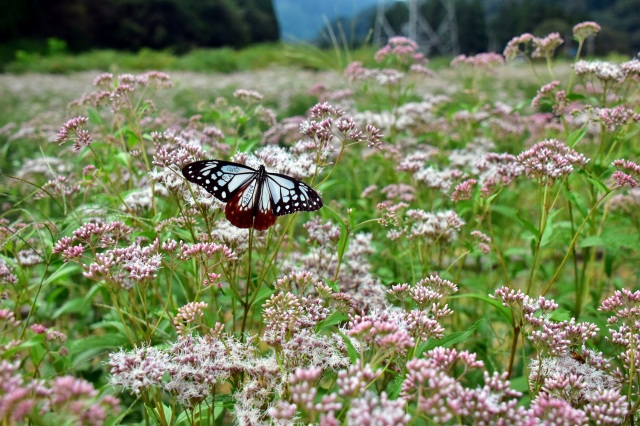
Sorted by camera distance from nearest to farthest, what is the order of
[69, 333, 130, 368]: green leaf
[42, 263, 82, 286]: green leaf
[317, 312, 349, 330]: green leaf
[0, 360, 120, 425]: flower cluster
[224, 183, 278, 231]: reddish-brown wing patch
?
[0, 360, 120, 425]: flower cluster < [317, 312, 349, 330]: green leaf < [224, 183, 278, 231]: reddish-brown wing patch < [42, 263, 82, 286]: green leaf < [69, 333, 130, 368]: green leaf

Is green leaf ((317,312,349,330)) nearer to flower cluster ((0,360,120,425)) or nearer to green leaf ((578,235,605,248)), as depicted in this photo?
flower cluster ((0,360,120,425))

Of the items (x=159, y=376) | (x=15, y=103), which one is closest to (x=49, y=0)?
(x=15, y=103)

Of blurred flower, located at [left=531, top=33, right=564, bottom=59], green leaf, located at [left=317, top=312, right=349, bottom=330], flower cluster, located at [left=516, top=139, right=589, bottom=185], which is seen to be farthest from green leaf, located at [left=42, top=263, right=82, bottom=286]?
A: blurred flower, located at [left=531, top=33, right=564, bottom=59]

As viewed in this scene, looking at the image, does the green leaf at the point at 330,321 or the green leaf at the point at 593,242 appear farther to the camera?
the green leaf at the point at 593,242

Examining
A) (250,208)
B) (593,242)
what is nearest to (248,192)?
(250,208)

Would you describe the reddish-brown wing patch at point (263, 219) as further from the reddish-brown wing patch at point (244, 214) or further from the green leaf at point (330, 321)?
the green leaf at point (330, 321)

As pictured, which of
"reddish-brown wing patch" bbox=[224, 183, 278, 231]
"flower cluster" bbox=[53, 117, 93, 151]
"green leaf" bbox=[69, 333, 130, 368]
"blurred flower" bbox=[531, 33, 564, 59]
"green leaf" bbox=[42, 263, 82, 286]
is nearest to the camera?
"reddish-brown wing patch" bbox=[224, 183, 278, 231]

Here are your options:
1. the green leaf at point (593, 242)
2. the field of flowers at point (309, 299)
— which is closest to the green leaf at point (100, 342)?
the field of flowers at point (309, 299)

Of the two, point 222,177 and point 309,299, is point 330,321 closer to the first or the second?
point 309,299
